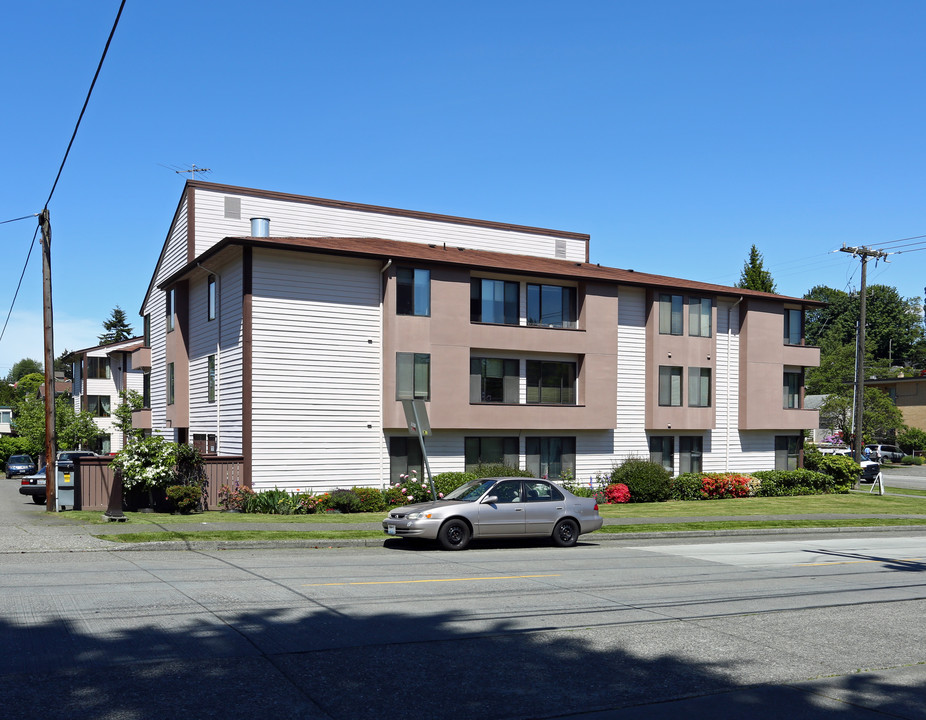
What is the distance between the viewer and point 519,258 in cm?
3588

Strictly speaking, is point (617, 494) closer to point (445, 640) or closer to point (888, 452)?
point (445, 640)

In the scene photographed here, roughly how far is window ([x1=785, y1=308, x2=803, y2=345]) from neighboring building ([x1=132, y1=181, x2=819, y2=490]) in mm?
66

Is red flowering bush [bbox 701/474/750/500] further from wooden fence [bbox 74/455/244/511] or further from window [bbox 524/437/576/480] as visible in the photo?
wooden fence [bbox 74/455/244/511]

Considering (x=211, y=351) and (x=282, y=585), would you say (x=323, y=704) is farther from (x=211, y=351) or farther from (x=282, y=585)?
(x=211, y=351)

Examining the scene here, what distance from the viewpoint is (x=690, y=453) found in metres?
37.1

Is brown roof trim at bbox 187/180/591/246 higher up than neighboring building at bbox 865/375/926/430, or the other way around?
brown roof trim at bbox 187/180/591/246

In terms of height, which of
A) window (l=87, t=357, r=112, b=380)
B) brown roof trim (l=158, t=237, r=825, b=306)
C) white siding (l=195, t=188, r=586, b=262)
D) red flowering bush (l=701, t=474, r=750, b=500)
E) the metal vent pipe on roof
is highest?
white siding (l=195, t=188, r=586, b=262)

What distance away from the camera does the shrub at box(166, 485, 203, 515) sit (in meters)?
23.6

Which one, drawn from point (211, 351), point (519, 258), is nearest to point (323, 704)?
point (211, 351)

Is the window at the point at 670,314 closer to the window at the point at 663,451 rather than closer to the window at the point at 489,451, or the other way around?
the window at the point at 663,451

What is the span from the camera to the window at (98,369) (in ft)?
225

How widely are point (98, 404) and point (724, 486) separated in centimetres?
5161

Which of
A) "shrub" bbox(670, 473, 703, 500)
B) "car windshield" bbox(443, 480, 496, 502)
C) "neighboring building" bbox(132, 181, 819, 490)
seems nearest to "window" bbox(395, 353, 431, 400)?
"neighboring building" bbox(132, 181, 819, 490)

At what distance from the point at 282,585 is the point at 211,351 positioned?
19.9m
